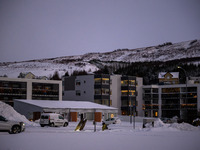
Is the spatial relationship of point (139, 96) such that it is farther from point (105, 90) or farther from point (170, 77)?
point (170, 77)

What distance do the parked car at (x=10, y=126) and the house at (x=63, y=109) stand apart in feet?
123

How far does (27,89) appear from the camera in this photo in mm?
91938

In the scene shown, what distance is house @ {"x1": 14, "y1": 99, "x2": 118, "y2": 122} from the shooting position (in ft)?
218

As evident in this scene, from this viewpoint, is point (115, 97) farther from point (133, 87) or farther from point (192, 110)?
point (192, 110)

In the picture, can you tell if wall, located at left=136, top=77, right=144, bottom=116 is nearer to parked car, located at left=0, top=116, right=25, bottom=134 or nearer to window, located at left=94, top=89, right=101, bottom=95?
window, located at left=94, top=89, right=101, bottom=95

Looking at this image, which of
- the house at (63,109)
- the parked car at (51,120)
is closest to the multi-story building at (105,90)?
the house at (63,109)

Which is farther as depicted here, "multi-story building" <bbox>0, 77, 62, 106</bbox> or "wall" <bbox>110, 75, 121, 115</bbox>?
"wall" <bbox>110, 75, 121, 115</bbox>

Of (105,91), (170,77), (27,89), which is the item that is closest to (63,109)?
(27,89)

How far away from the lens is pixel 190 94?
102375 millimetres

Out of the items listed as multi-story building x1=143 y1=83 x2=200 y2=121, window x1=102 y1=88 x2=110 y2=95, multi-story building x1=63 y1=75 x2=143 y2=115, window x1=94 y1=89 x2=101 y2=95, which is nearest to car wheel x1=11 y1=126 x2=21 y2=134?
multi-story building x1=63 y1=75 x2=143 y2=115

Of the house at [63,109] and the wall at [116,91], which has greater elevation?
the wall at [116,91]

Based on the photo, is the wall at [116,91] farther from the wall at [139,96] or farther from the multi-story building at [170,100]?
the multi-story building at [170,100]

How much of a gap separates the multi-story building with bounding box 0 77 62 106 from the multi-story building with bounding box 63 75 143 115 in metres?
8.53

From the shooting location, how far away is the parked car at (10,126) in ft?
87.8
